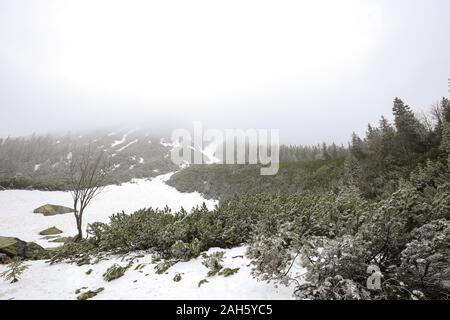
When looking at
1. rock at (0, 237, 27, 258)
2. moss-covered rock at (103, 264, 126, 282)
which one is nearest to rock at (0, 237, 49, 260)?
rock at (0, 237, 27, 258)

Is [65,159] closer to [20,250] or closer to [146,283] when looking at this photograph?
[20,250]

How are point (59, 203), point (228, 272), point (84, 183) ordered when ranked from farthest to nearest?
point (59, 203) → point (84, 183) → point (228, 272)

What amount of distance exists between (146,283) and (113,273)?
130cm

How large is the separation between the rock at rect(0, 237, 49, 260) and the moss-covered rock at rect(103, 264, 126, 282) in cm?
440

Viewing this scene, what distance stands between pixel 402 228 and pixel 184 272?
16.5ft

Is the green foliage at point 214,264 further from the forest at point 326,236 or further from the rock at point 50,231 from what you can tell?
the rock at point 50,231

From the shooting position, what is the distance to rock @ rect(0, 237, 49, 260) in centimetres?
938

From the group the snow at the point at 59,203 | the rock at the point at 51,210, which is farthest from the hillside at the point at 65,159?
the rock at the point at 51,210

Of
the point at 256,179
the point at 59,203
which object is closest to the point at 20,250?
the point at 59,203

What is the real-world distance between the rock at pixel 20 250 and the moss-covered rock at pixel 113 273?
4.40 meters

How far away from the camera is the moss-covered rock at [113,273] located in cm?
625

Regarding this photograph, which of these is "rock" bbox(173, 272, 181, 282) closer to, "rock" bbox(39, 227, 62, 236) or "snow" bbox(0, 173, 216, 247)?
"snow" bbox(0, 173, 216, 247)

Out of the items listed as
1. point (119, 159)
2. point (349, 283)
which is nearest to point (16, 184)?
point (349, 283)

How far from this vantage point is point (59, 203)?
22.0 m
